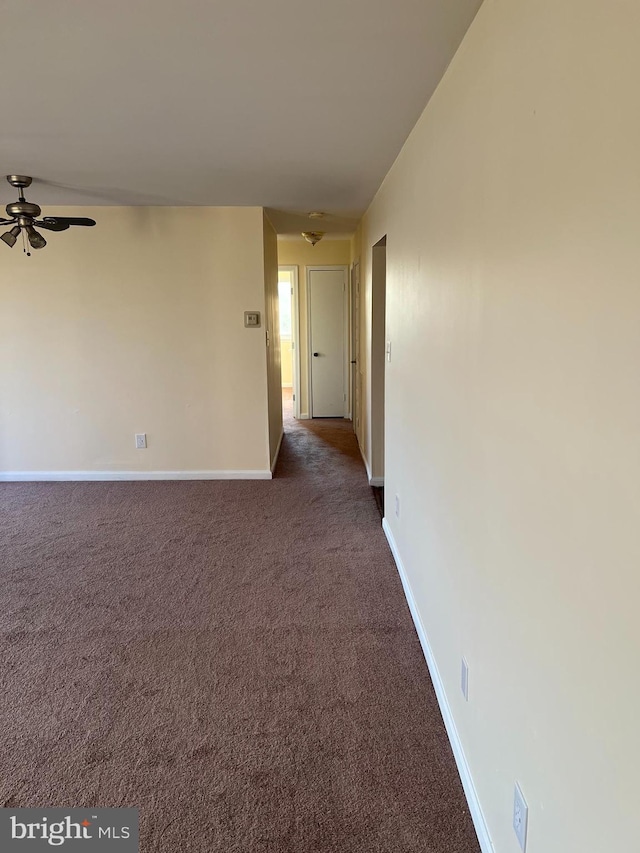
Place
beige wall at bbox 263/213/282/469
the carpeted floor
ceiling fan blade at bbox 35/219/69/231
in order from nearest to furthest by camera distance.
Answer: the carpeted floor, ceiling fan blade at bbox 35/219/69/231, beige wall at bbox 263/213/282/469

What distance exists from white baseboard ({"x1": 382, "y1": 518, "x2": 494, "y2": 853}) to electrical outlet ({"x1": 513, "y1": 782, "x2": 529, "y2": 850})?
254mm

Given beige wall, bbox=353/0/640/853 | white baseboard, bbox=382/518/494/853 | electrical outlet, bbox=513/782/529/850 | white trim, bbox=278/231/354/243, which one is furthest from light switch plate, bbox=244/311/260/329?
electrical outlet, bbox=513/782/529/850

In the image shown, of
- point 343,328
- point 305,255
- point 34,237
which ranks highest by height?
point 305,255

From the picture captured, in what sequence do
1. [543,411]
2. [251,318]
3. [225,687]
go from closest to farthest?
[543,411] → [225,687] → [251,318]

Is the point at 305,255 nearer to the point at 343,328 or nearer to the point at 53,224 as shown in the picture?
the point at 343,328

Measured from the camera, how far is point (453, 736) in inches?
70.0

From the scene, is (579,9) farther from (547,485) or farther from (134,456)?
(134,456)

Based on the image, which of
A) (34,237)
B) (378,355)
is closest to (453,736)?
(378,355)

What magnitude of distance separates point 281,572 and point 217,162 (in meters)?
2.33

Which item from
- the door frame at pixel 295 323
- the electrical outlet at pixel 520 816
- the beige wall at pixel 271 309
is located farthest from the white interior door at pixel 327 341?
the electrical outlet at pixel 520 816

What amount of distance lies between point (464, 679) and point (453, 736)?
0.90ft

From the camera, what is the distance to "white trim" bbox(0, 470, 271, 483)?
15.5ft

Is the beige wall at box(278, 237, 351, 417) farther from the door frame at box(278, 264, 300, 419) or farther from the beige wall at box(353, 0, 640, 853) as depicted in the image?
the beige wall at box(353, 0, 640, 853)

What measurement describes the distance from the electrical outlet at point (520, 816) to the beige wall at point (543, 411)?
34 mm
